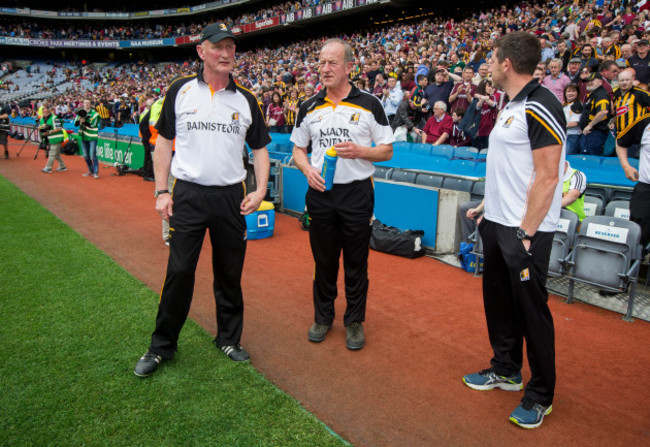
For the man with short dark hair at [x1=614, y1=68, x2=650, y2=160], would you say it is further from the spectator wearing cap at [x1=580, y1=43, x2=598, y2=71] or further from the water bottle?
the spectator wearing cap at [x1=580, y1=43, x2=598, y2=71]

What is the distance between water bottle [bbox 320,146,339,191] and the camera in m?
3.29

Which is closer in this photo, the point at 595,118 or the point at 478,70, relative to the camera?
the point at 595,118

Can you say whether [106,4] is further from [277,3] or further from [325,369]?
[325,369]

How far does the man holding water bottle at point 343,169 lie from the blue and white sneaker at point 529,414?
4.17 feet

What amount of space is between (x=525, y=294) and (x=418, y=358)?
1.19 meters

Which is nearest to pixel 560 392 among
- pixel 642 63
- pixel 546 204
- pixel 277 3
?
pixel 546 204

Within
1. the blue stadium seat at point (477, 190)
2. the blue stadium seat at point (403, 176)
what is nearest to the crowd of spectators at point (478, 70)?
the blue stadium seat at point (477, 190)

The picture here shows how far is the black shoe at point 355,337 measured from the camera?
367 cm

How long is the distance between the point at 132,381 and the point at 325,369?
1.33m

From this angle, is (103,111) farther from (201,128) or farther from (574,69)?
(201,128)

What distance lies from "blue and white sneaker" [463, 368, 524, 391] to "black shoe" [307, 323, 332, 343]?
120 cm

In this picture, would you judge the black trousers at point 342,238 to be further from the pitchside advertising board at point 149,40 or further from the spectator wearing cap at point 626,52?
the pitchside advertising board at point 149,40

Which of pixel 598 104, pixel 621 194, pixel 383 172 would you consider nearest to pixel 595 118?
pixel 598 104

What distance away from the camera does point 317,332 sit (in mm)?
3816
